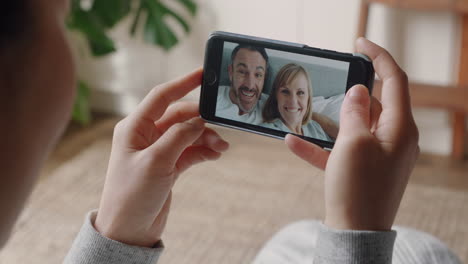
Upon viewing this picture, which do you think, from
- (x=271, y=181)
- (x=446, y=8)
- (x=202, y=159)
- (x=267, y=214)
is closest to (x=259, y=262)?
(x=202, y=159)

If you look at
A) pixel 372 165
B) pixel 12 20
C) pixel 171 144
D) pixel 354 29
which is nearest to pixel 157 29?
pixel 354 29

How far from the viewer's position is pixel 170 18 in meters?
2.32

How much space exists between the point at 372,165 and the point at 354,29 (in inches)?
61.2

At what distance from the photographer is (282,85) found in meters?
0.83

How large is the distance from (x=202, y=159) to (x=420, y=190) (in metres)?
1.25

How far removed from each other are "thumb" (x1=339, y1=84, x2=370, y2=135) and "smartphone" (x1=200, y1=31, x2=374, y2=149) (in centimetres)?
9

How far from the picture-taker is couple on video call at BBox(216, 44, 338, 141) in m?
0.82

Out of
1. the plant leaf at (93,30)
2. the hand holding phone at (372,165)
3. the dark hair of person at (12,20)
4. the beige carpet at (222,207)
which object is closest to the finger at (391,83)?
the hand holding phone at (372,165)

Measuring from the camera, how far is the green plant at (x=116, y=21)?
6.59 feet

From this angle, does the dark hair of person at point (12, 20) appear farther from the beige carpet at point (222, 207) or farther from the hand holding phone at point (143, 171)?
the beige carpet at point (222, 207)

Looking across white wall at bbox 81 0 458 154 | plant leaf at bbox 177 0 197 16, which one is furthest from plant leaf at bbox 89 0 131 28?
white wall at bbox 81 0 458 154

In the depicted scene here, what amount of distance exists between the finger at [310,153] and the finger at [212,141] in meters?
0.09

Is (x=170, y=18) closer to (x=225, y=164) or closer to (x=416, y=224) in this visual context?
(x=225, y=164)

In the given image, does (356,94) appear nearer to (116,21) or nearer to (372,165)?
(372,165)
